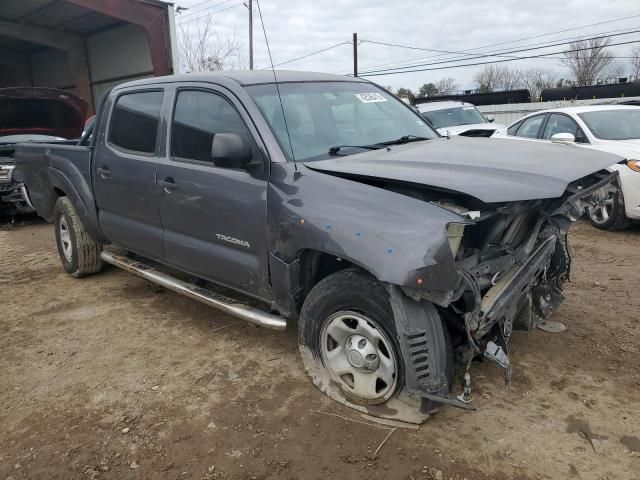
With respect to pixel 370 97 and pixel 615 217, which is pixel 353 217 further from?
pixel 615 217

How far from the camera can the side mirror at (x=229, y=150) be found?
3.07 m

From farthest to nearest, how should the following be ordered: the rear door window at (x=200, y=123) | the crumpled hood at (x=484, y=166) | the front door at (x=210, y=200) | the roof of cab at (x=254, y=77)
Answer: the roof of cab at (x=254, y=77)
the rear door window at (x=200, y=123)
the front door at (x=210, y=200)
the crumpled hood at (x=484, y=166)

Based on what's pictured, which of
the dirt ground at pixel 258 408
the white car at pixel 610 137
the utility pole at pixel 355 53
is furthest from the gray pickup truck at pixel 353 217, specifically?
the utility pole at pixel 355 53

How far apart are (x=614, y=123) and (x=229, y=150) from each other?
6135 millimetres

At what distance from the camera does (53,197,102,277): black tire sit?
5.32 metres

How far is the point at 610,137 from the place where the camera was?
6867 millimetres

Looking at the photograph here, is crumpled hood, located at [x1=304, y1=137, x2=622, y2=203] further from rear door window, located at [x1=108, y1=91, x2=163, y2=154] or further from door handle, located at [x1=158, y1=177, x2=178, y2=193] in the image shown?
rear door window, located at [x1=108, y1=91, x2=163, y2=154]

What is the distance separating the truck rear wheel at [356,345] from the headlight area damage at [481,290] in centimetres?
14

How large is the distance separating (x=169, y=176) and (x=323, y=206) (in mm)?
1491

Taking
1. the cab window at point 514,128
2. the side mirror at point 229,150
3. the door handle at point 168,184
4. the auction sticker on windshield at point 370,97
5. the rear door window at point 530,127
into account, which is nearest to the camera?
the side mirror at point 229,150

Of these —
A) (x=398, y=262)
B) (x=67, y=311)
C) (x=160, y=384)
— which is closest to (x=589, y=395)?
(x=398, y=262)

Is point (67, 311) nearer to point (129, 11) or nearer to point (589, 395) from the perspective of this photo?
point (589, 395)

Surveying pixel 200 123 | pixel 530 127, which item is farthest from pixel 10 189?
pixel 530 127

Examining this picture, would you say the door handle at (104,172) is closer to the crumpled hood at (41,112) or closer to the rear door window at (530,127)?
the crumpled hood at (41,112)
